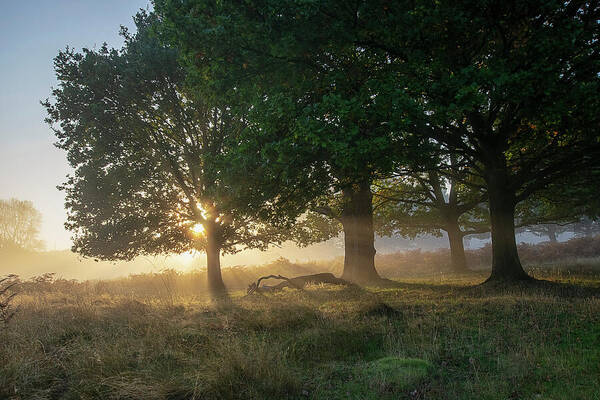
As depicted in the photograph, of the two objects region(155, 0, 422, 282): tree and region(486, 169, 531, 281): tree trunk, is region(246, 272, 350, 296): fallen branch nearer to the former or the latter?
region(155, 0, 422, 282): tree

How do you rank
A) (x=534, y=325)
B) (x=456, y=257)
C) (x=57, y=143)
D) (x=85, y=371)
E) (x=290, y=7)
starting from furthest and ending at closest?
1. (x=456, y=257)
2. (x=57, y=143)
3. (x=290, y=7)
4. (x=534, y=325)
5. (x=85, y=371)

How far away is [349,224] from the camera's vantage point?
1855 cm

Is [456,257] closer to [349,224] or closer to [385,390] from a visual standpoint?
[349,224]

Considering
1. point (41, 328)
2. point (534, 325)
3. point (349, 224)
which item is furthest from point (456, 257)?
point (41, 328)

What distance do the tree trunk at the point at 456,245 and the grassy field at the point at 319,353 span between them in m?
15.9

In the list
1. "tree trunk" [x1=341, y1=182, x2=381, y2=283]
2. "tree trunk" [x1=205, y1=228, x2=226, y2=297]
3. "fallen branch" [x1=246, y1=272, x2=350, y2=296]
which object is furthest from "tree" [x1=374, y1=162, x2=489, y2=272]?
"tree trunk" [x1=205, y1=228, x2=226, y2=297]

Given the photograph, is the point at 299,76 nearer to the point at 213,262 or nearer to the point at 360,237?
the point at 360,237

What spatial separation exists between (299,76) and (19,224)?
7511cm

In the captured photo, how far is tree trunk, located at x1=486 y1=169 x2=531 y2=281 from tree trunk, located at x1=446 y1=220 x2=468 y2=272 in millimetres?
11489

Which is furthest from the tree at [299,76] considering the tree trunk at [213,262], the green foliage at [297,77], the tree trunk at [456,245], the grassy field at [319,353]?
the tree trunk at [456,245]

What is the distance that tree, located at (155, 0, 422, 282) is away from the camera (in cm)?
→ 903

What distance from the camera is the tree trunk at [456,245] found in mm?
24328

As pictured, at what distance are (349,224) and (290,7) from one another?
472 inches

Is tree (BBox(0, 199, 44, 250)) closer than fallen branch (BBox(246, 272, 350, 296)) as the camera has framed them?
No
